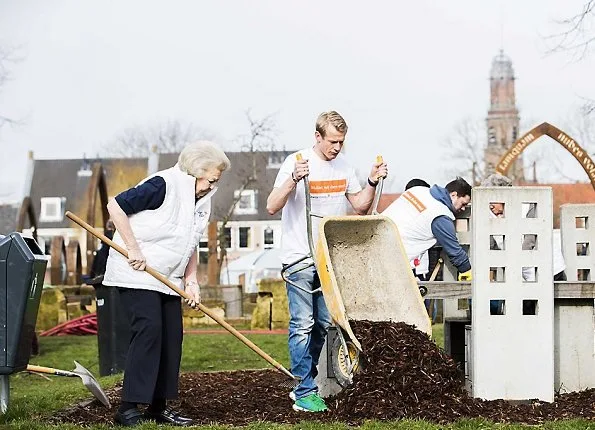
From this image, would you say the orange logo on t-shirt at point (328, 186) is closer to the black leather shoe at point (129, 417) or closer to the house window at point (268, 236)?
the black leather shoe at point (129, 417)

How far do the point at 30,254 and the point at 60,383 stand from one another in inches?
175

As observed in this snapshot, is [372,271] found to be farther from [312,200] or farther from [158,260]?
[158,260]

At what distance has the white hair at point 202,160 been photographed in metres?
7.58

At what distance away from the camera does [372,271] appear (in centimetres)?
824

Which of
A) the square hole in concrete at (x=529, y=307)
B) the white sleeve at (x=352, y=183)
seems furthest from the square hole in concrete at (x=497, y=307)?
the white sleeve at (x=352, y=183)

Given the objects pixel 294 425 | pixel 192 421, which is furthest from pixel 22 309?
pixel 294 425

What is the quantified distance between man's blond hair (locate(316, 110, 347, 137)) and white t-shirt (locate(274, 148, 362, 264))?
8.9 inches

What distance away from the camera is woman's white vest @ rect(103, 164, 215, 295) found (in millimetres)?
7398

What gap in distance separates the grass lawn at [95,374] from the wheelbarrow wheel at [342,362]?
2.33 feet

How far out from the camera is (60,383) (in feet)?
39.7

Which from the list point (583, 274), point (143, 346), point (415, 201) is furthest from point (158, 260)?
point (583, 274)

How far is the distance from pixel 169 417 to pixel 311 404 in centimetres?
97

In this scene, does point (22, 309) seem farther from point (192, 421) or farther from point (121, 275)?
point (192, 421)

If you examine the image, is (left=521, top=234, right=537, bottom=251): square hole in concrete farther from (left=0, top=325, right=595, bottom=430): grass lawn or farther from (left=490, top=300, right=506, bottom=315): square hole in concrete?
(left=0, top=325, right=595, bottom=430): grass lawn
